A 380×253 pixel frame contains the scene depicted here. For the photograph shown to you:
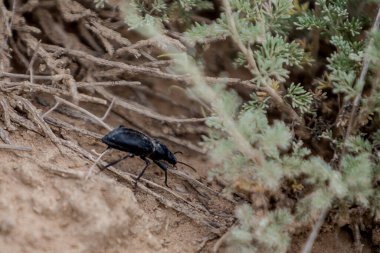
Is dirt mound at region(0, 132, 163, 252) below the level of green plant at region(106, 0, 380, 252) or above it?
below

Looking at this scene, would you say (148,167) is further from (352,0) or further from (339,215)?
(352,0)

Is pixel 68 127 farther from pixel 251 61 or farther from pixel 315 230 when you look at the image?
pixel 315 230

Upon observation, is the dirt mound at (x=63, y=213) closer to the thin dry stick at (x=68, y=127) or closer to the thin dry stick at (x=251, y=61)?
the thin dry stick at (x=68, y=127)

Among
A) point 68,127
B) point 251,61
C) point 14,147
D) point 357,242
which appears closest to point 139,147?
point 68,127

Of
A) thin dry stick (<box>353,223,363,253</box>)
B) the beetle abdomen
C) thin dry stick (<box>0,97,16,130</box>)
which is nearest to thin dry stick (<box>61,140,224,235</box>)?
the beetle abdomen

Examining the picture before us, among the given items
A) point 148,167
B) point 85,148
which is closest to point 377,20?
point 148,167

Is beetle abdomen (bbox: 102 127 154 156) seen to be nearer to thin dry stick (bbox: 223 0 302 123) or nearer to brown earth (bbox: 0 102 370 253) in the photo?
brown earth (bbox: 0 102 370 253)
